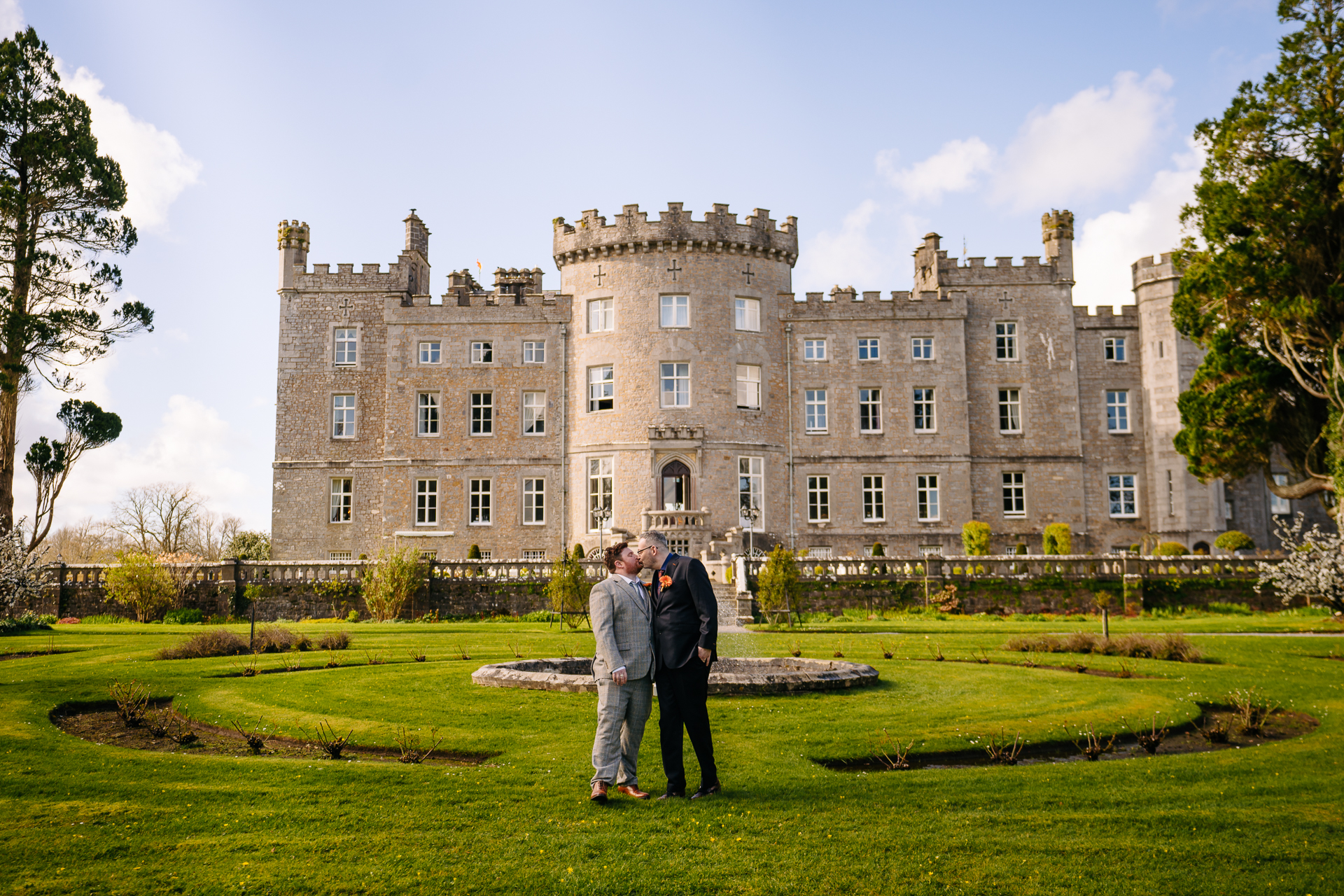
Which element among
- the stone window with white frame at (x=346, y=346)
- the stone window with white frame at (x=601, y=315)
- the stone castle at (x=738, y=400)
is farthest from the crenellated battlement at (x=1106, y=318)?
the stone window with white frame at (x=346, y=346)

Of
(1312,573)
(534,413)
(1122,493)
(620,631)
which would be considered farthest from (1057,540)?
(620,631)

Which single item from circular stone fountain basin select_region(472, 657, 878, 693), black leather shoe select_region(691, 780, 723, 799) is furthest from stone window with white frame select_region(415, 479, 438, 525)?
black leather shoe select_region(691, 780, 723, 799)

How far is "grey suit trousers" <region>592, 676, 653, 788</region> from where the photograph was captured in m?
7.02

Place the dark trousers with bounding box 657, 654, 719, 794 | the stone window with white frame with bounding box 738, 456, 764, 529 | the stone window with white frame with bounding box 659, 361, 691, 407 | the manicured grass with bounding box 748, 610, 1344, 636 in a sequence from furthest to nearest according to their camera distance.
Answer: the stone window with white frame with bounding box 659, 361, 691, 407
the stone window with white frame with bounding box 738, 456, 764, 529
the manicured grass with bounding box 748, 610, 1344, 636
the dark trousers with bounding box 657, 654, 719, 794

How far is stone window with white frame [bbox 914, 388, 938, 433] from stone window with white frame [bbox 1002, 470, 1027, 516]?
11.9ft

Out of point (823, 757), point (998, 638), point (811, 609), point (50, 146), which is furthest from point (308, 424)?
point (823, 757)

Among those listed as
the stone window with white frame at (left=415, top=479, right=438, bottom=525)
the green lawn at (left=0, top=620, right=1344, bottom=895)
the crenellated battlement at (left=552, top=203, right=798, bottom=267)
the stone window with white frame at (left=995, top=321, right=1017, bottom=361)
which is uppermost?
the crenellated battlement at (left=552, top=203, right=798, bottom=267)

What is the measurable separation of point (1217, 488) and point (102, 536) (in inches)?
2469

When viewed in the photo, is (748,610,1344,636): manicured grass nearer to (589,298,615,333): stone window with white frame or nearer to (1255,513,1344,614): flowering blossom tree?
(1255,513,1344,614): flowering blossom tree

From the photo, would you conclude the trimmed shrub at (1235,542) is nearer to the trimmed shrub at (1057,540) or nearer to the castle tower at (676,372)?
the trimmed shrub at (1057,540)

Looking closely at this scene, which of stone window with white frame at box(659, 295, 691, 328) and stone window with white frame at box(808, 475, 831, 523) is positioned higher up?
stone window with white frame at box(659, 295, 691, 328)

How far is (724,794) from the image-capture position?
7141 millimetres

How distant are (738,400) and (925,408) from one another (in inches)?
293

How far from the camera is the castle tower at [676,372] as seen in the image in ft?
113
